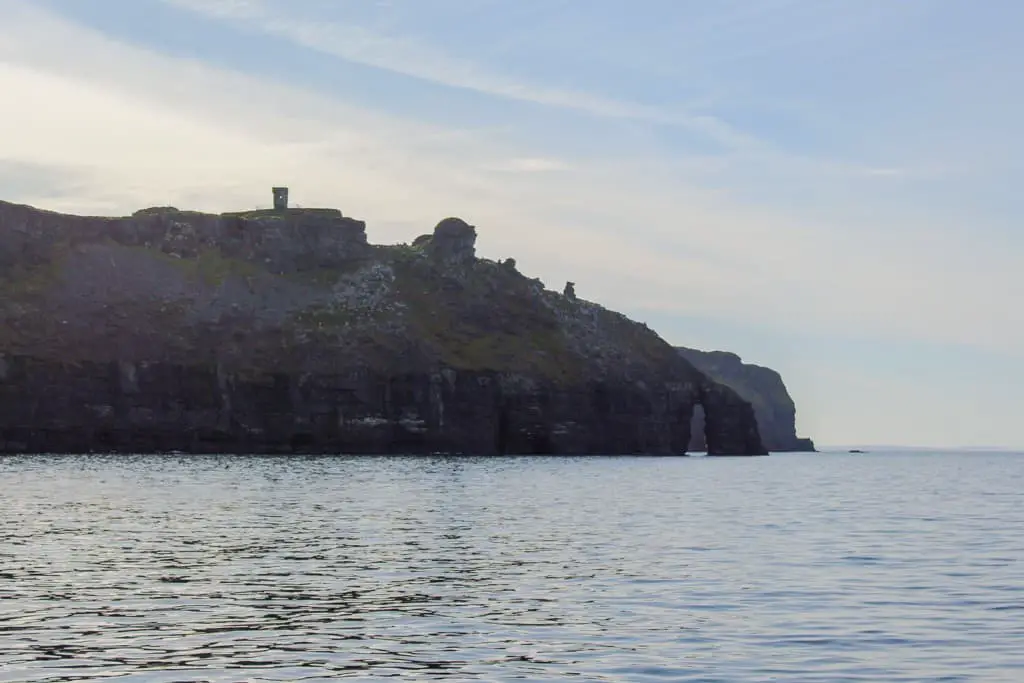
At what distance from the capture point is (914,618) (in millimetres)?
34812

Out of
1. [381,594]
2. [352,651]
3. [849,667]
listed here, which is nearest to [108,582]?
[381,594]

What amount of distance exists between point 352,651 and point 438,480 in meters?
95.8

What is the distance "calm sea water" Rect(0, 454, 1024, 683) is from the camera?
27781 millimetres

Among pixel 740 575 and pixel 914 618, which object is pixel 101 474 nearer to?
pixel 740 575

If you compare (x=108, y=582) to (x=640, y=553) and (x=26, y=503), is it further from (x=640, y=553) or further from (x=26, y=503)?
(x=26, y=503)

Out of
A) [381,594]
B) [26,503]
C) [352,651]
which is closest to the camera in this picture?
[352,651]

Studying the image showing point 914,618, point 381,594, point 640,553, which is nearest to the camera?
point 914,618

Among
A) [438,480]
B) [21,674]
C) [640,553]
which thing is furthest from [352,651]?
[438,480]

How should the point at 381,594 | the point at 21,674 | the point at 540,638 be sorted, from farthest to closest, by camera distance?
the point at 381,594 → the point at 540,638 → the point at 21,674

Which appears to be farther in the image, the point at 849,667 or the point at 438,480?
the point at 438,480

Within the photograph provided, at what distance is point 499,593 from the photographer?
3944 cm

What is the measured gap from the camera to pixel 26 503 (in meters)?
78.8

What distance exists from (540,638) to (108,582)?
51.6ft

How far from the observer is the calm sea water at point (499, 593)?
2778 centimetres
